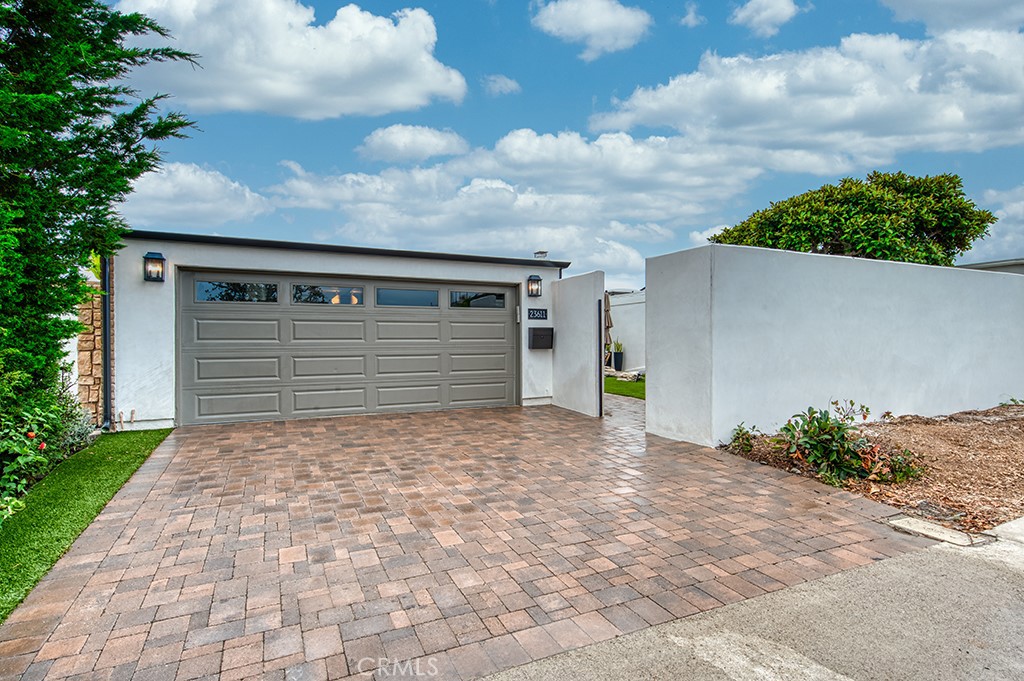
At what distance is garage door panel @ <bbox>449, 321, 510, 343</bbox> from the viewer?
8.95 meters

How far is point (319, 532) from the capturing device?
3549 millimetres

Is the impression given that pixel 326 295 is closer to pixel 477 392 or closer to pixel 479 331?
pixel 479 331

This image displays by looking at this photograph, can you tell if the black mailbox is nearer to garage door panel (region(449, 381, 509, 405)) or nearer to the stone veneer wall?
garage door panel (region(449, 381, 509, 405))

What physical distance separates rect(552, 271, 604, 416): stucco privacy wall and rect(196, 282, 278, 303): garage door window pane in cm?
460

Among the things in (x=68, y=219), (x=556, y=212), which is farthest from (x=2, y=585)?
(x=556, y=212)

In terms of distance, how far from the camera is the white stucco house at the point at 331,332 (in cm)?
707

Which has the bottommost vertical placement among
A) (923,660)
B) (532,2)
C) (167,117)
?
(923,660)

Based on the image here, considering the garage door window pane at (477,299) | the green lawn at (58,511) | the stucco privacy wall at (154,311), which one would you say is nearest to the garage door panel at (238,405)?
the stucco privacy wall at (154,311)

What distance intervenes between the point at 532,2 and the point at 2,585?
10.1 metres

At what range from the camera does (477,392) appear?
9.11m

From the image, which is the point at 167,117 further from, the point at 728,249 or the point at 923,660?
the point at 923,660

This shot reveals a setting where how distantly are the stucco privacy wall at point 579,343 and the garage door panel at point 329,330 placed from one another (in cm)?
332

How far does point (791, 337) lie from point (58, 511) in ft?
24.2

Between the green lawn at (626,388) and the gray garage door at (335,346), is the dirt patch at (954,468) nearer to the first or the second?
the green lawn at (626,388)
